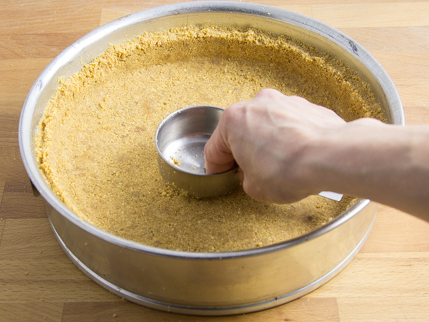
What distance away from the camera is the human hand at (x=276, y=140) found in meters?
0.68

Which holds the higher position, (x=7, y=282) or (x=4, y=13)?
(x=4, y=13)

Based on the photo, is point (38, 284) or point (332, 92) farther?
point (332, 92)

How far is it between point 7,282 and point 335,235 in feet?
2.12

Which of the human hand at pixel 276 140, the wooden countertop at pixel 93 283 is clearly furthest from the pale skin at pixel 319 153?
the wooden countertop at pixel 93 283

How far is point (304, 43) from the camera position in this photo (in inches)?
47.9

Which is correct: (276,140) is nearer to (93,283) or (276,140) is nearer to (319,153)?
(319,153)

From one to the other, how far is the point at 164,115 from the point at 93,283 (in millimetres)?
445

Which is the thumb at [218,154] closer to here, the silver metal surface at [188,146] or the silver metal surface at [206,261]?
the silver metal surface at [188,146]

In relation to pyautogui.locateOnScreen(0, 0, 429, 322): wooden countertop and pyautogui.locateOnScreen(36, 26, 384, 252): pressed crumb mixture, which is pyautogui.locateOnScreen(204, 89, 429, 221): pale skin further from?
pyautogui.locateOnScreen(0, 0, 429, 322): wooden countertop

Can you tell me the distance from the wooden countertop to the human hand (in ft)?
0.91

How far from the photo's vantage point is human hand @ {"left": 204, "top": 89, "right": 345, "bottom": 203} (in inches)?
26.8

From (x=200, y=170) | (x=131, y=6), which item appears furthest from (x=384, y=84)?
(x=131, y=6)

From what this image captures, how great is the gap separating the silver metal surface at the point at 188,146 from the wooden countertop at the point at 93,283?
260mm

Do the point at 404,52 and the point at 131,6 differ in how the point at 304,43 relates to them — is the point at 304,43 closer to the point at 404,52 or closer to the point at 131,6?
the point at 404,52
